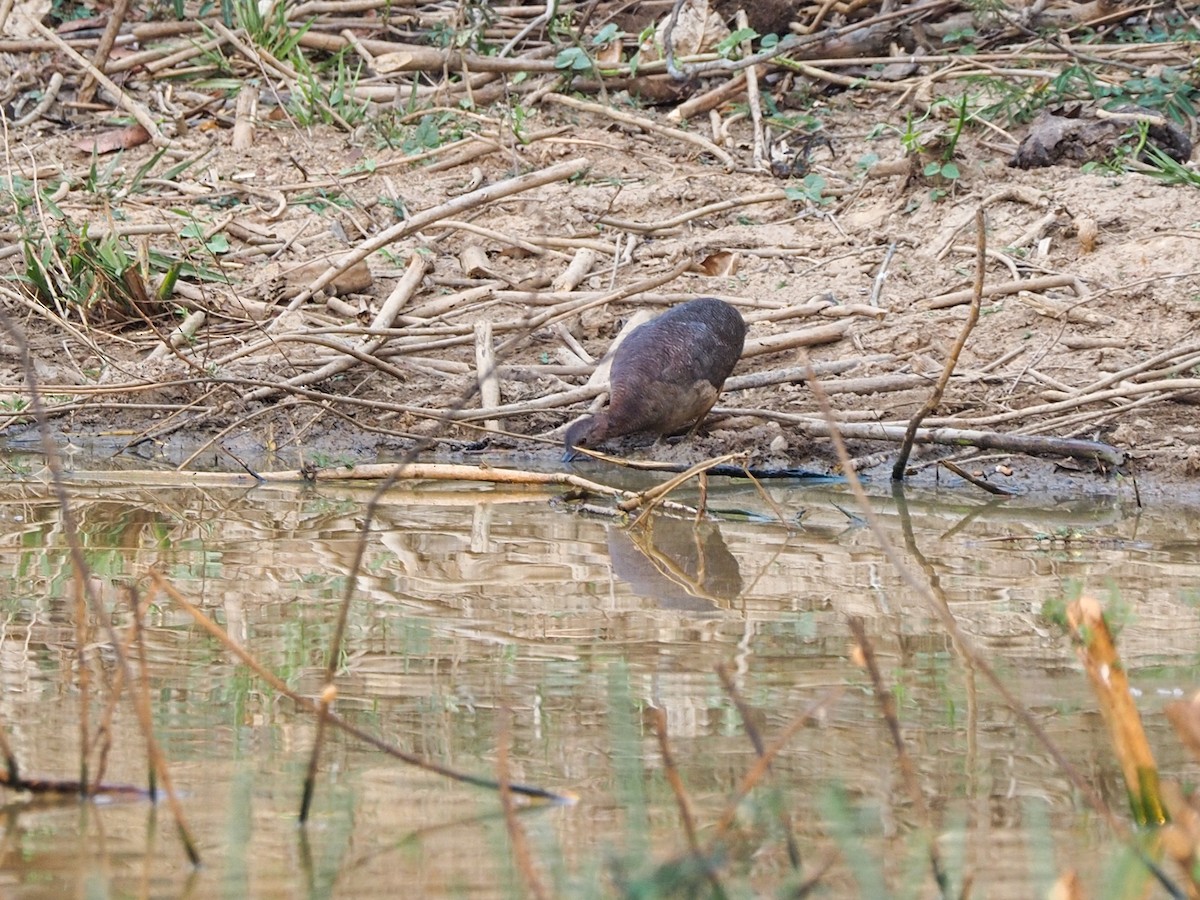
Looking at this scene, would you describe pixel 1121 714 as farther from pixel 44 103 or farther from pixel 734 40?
pixel 44 103

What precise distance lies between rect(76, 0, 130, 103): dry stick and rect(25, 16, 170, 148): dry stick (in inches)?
2.5

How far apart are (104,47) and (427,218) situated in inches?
115

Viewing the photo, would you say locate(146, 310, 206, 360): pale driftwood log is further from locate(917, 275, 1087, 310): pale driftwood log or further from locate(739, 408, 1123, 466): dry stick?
locate(917, 275, 1087, 310): pale driftwood log

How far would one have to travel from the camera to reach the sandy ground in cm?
489

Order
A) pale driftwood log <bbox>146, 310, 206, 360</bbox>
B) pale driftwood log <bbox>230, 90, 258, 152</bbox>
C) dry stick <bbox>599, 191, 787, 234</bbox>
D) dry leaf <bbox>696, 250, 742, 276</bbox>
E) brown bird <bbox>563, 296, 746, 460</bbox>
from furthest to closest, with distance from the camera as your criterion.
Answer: pale driftwood log <bbox>230, 90, 258, 152</bbox>, dry stick <bbox>599, 191, 787, 234</bbox>, dry leaf <bbox>696, 250, 742, 276</bbox>, pale driftwood log <bbox>146, 310, 206, 360</bbox>, brown bird <bbox>563, 296, 746, 460</bbox>

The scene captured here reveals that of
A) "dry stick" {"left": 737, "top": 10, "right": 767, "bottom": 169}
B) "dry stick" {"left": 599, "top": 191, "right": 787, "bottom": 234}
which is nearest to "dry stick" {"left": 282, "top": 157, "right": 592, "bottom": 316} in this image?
"dry stick" {"left": 599, "top": 191, "right": 787, "bottom": 234}

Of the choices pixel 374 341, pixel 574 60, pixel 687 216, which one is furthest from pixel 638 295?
pixel 574 60

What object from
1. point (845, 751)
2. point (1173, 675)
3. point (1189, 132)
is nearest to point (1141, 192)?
point (1189, 132)

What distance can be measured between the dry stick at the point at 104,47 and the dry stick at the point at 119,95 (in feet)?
0.21

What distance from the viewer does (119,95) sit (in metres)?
7.48

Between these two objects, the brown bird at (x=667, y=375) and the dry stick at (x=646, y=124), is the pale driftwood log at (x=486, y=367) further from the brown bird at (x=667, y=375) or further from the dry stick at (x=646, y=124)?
the dry stick at (x=646, y=124)

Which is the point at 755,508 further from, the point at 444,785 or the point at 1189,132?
the point at 1189,132

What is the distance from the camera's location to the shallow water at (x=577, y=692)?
1.55 meters

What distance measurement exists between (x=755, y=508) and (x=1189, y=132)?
3670 millimetres
